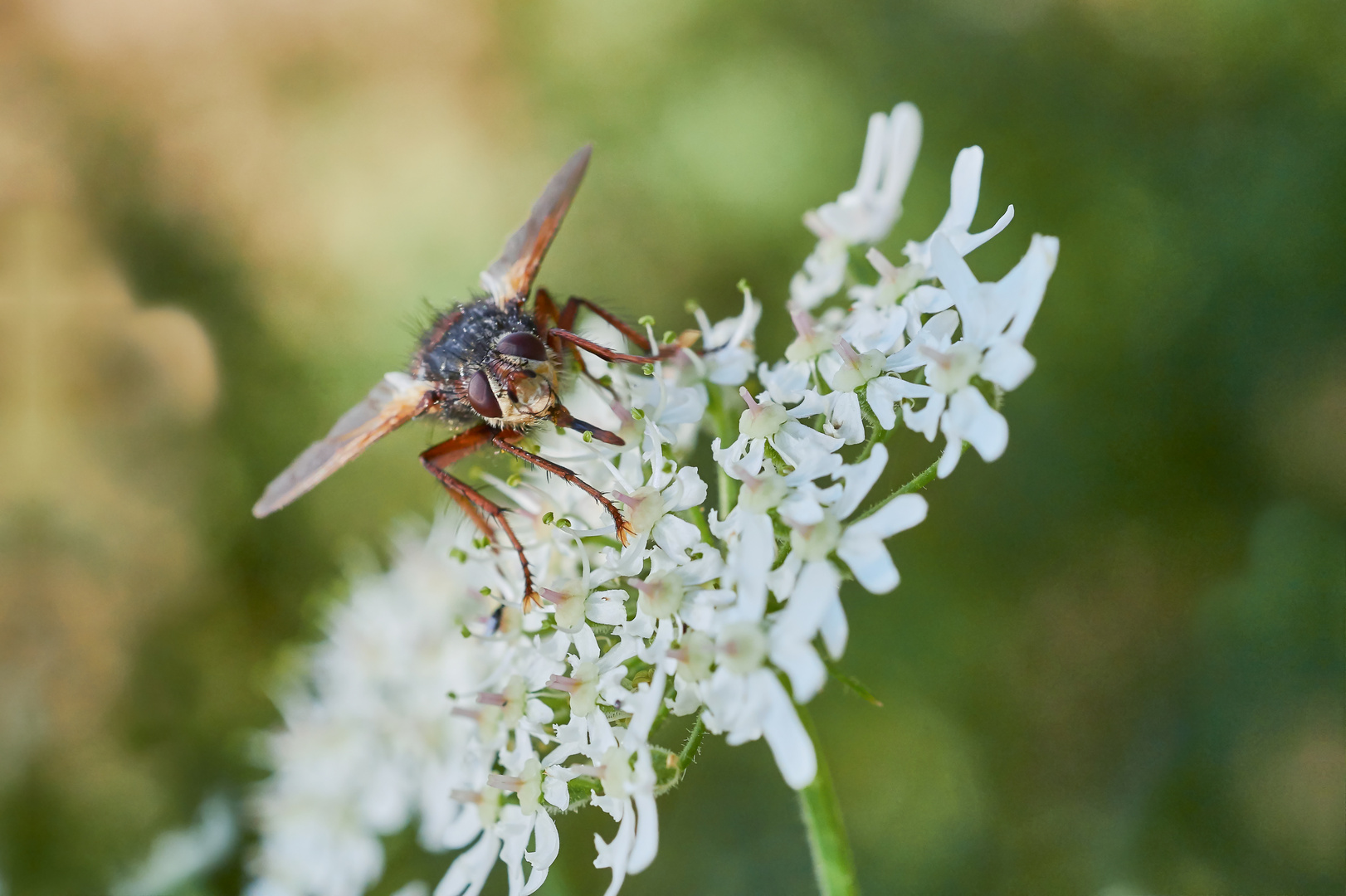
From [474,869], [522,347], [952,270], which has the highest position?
[522,347]

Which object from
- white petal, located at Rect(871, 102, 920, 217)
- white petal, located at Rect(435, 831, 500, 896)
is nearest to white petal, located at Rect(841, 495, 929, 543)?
white petal, located at Rect(871, 102, 920, 217)

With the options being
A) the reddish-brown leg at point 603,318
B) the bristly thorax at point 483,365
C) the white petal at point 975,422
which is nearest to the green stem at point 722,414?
the reddish-brown leg at point 603,318

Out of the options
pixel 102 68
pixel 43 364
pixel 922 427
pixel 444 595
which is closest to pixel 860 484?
pixel 922 427

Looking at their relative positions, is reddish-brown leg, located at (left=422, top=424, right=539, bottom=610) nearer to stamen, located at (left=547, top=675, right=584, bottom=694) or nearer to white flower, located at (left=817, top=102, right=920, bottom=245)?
stamen, located at (left=547, top=675, right=584, bottom=694)

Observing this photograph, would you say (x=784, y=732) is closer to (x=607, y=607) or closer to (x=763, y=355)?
(x=607, y=607)

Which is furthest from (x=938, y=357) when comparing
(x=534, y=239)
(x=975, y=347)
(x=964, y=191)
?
(x=534, y=239)
